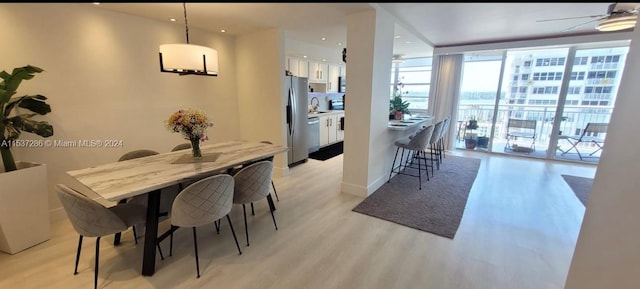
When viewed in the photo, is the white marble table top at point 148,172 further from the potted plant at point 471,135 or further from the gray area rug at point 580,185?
the potted plant at point 471,135

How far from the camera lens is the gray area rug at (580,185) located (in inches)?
146

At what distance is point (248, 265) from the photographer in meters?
2.29

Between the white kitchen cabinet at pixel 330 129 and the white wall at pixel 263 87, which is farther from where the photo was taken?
the white kitchen cabinet at pixel 330 129

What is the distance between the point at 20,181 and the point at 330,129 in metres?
5.14

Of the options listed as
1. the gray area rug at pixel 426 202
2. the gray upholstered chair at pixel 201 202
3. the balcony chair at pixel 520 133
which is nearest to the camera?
the gray upholstered chair at pixel 201 202

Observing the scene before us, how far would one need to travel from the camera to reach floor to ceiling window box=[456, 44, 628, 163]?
503cm

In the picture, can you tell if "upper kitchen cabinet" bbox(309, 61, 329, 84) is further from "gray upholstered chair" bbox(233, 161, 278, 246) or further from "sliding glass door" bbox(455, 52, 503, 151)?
"gray upholstered chair" bbox(233, 161, 278, 246)

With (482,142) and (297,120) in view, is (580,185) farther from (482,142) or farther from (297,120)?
(297,120)

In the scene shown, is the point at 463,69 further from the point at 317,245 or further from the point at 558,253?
the point at 317,245

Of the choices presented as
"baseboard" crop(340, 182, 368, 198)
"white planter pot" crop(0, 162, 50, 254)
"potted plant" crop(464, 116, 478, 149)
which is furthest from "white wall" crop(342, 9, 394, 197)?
"potted plant" crop(464, 116, 478, 149)

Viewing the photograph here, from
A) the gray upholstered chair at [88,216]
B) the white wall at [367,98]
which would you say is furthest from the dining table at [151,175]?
the white wall at [367,98]

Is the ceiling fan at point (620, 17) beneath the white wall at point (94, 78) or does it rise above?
above

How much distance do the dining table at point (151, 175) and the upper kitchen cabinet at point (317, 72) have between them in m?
3.82

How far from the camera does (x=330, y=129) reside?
6609 mm
